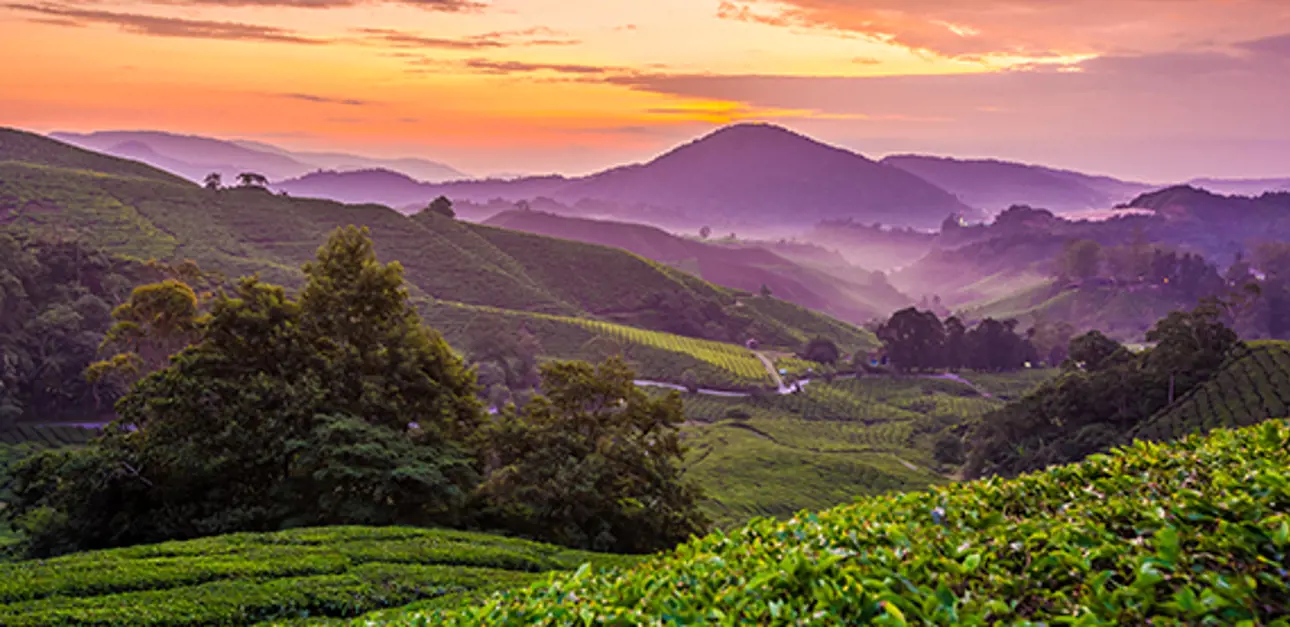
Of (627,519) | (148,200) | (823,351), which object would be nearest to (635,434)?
(627,519)

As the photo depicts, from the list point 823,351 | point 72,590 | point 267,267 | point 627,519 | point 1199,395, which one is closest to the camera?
point 72,590

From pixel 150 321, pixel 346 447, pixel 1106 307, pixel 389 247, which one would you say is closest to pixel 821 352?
pixel 389 247

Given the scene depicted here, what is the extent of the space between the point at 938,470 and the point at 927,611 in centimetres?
5766

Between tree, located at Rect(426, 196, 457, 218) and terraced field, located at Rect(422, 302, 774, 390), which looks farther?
tree, located at Rect(426, 196, 457, 218)

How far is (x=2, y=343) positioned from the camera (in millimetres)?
45875

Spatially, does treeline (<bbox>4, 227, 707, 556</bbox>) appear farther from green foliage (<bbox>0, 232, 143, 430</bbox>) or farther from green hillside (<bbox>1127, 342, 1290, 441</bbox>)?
green hillside (<bbox>1127, 342, 1290, 441</bbox>)

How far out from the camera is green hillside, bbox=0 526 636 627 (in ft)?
30.7

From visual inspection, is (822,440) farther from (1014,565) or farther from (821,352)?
(1014,565)

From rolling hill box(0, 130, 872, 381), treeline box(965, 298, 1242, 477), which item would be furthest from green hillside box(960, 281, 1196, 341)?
treeline box(965, 298, 1242, 477)

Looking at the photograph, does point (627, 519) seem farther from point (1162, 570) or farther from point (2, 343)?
point (2, 343)

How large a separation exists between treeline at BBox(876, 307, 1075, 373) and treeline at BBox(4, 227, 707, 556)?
75.8 m

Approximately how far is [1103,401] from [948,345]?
44873 mm

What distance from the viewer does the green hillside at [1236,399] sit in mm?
40625

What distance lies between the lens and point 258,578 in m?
10.7
